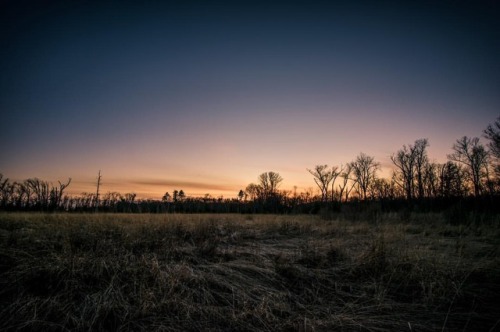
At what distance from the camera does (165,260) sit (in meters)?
3.53

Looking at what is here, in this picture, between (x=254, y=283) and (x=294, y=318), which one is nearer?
(x=294, y=318)

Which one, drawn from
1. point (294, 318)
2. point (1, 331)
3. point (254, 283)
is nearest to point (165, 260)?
point (254, 283)

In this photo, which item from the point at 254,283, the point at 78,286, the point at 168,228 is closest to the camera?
the point at 78,286

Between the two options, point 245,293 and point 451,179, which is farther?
point 451,179

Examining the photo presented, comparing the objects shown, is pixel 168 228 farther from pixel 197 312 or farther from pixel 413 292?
pixel 413 292

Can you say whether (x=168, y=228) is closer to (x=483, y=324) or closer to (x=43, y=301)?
(x=43, y=301)

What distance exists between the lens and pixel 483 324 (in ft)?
6.91

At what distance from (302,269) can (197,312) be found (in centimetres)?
167

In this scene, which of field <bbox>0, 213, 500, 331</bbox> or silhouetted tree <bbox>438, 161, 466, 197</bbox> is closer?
field <bbox>0, 213, 500, 331</bbox>

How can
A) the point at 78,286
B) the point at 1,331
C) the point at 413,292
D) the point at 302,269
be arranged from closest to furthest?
the point at 1,331 < the point at 78,286 < the point at 413,292 < the point at 302,269

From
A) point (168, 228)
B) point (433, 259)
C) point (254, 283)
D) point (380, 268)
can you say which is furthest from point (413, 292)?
point (168, 228)

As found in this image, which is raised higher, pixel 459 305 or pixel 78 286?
pixel 78 286

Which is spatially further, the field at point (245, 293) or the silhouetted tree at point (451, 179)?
the silhouetted tree at point (451, 179)

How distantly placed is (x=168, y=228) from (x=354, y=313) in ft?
15.3
